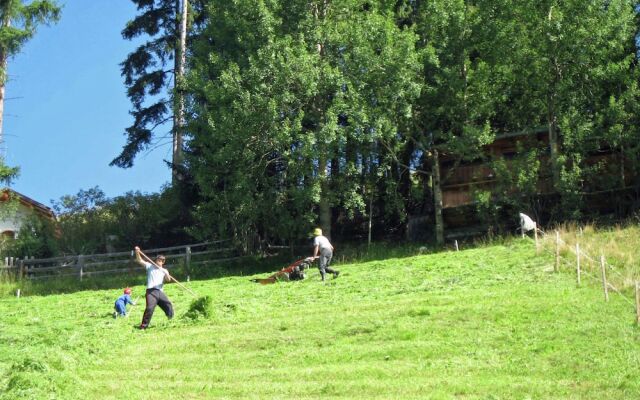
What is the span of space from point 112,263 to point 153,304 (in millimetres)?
19699

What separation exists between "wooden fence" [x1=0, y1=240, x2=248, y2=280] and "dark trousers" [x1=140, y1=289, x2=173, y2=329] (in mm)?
16440

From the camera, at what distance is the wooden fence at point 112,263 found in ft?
123

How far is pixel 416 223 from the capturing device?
40438 millimetres

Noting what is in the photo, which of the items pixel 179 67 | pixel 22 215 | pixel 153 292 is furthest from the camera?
pixel 22 215

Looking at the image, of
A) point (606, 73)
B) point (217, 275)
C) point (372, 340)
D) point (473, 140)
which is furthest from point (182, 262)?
point (372, 340)

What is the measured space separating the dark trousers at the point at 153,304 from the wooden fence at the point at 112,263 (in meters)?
16.4

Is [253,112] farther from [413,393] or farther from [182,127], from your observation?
[413,393]

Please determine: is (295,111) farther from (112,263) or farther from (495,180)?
(112,263)

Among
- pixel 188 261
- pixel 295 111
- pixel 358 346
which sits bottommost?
pixel 358 346

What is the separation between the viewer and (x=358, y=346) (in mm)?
16031

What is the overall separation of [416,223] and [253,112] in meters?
10.3

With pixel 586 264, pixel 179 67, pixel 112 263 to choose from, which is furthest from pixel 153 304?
pixel 179 67

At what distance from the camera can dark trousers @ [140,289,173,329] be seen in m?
19.4

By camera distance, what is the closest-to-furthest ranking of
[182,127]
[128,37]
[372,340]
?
[372,340]
[182,127]
[128,37]
